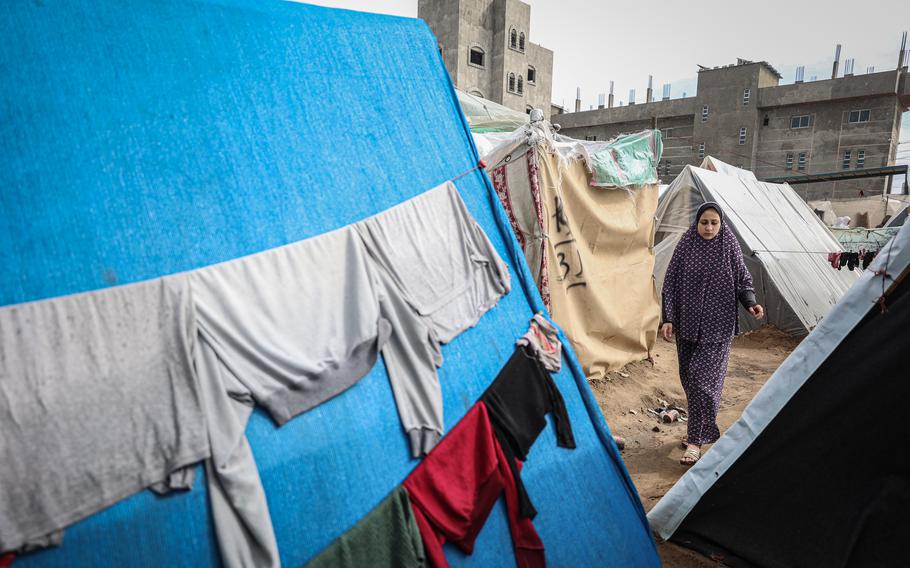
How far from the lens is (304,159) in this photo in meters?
1.70

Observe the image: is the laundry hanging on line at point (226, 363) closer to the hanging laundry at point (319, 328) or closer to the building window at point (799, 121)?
the hanging laundry at point (319, 328)

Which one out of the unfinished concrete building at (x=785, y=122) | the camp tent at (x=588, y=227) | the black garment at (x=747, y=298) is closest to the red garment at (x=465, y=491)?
the black garment at (x=747, y=298)

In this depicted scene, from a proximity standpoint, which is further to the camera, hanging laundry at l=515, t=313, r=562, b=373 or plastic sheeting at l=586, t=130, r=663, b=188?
plastic sheeting at l=586, t=130, r=663, b=188

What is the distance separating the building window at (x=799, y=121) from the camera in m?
28.3

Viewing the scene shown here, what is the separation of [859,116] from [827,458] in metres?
33.6

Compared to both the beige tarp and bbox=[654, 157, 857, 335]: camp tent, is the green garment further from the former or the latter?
bbox=[654, 157, 857, 335]: camp tent

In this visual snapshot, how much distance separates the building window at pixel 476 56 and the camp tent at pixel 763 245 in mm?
19435

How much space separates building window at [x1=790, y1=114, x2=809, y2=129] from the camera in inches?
1116

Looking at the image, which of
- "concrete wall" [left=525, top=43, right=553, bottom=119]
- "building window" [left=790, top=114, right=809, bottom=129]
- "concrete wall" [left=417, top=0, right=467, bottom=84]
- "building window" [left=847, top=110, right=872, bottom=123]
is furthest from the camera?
"building window" [left=790, top=114, right=809, bottom=129]

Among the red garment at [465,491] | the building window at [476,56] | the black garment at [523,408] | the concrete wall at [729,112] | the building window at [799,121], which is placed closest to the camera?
the red garment at [465,491]

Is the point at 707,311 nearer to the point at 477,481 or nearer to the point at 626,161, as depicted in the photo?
the point at 477,481

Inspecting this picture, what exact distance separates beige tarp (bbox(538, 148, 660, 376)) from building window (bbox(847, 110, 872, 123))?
2976cm

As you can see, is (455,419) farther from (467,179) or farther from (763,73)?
(763,73)

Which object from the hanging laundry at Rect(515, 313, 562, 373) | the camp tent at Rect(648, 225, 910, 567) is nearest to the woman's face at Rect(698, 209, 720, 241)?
the camp tent at Rect(648, 225, 910, 567)
